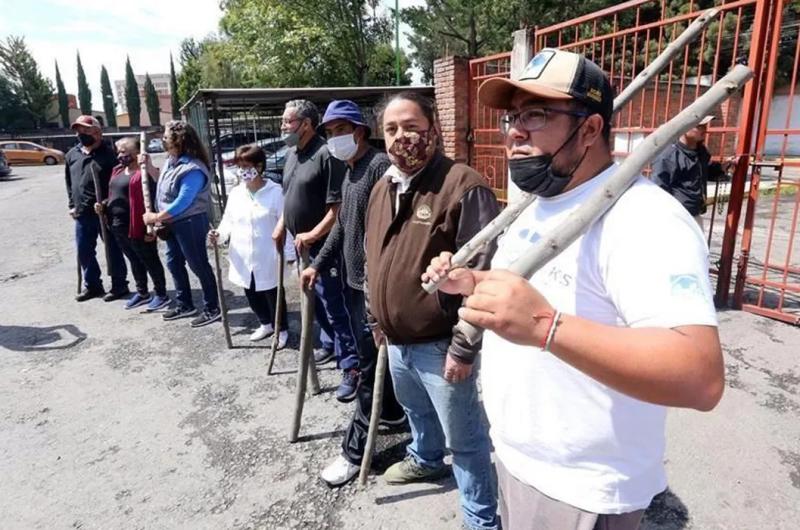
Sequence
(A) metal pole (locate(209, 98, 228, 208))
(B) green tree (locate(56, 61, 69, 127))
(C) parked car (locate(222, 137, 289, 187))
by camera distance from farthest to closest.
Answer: (B) green tree (locate(56, 61, 69, 127)), (C) parked car (locate(222, 137, 289, 187)), (A) metal pole (locate(209, 98, 228, 208))

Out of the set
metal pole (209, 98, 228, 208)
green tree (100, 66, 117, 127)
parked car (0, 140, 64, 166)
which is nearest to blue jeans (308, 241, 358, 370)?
metal pole (209, 98, 228, 208)

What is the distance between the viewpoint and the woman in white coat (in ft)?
13.6

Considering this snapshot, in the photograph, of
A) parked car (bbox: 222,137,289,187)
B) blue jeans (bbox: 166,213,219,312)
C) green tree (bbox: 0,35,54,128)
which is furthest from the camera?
green tree (bbox: 0,35,54,128)

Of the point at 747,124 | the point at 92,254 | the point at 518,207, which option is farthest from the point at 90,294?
the point at 747,124

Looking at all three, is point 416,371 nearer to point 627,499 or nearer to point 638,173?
point 627,499

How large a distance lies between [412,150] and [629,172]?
1163 millimetres

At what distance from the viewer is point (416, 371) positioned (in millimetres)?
2090

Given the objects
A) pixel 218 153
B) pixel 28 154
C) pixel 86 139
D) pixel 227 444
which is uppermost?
pixel 86 139

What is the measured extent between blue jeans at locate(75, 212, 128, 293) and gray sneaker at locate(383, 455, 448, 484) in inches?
182

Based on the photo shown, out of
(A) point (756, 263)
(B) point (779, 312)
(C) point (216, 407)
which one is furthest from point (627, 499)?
(A) point (756, 263)

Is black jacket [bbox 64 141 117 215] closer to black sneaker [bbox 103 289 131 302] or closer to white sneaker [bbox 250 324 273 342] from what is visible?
black sneaker [bbox 103 289 131 302]

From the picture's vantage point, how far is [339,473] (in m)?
2.63

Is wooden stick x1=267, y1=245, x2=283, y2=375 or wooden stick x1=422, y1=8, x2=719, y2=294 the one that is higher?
wooden stick x1=422, y1=8, x2=719, y2=294

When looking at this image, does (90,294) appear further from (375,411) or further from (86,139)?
A: (375,411)
